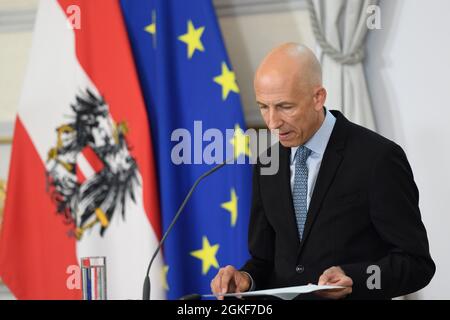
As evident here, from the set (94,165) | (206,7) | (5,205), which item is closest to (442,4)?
(206,7)

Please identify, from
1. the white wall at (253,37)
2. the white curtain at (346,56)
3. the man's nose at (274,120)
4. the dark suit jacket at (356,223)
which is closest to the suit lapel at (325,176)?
the dark suit jacket at (356,223)

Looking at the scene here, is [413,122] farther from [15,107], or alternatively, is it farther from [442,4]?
[15,107]

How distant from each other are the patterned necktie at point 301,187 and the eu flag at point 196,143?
0.96m

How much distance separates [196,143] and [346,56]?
71 centimetres

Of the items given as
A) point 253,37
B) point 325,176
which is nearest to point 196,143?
point 253,37

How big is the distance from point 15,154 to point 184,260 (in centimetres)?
88

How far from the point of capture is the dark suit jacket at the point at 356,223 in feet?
5.41

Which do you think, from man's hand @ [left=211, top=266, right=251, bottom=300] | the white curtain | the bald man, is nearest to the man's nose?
the bald man

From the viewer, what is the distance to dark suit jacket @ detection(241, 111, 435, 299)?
5.41 feet

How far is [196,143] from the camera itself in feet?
9.65

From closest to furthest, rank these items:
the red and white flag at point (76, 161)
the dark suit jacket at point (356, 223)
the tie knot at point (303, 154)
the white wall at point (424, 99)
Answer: the dark suit jacket at point (356, 223) → the tie knot at point (303, 154) → the white wall at point (424, 99) → the red and white flag at point (76, 161)

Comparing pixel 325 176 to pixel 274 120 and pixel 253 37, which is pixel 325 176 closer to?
pixel 274 120

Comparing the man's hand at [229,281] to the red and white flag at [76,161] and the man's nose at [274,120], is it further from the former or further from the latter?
the red and white flag at [76,161]

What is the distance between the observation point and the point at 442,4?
2689 mm
